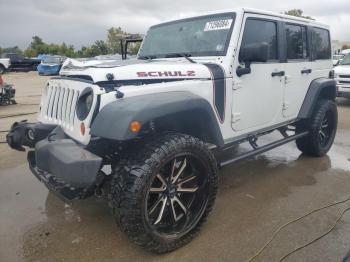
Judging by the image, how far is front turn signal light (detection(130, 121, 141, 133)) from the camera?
2.41 metres

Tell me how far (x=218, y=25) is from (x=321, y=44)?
229 centimetres

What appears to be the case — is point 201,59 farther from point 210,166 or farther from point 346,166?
point 346,166

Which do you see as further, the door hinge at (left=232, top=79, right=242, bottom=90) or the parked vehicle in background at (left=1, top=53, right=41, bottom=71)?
the parked vehicle in background at (left=1, top=53, right=41, bottom=71)

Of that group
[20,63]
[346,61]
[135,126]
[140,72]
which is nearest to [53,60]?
[20,63]

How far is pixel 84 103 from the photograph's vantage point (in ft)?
9.24

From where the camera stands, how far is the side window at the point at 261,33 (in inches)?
145

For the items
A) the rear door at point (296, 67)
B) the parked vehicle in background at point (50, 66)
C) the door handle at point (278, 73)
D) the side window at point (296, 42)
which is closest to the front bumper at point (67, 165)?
the door handle at point (278, 73)

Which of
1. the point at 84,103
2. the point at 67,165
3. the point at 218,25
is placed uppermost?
the point at 218,25

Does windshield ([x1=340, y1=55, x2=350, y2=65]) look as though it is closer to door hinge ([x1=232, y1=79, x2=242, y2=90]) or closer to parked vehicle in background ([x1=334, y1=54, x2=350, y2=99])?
parked vehicle in background ([x1=334, y1=54, x2=350, y2=99])

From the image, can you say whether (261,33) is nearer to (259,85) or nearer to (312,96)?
(259,85)

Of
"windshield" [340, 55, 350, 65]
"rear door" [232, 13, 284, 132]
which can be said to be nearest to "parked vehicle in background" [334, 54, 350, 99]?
"windshield" [340, 55, 350, 65]

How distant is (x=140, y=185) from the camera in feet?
8.05

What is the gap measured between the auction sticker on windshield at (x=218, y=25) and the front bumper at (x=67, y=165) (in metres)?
1.91

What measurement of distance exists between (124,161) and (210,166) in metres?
0.79
